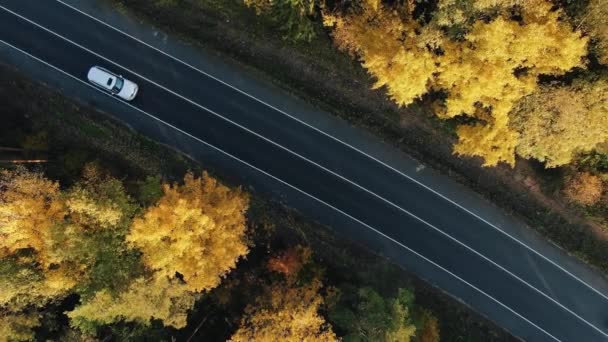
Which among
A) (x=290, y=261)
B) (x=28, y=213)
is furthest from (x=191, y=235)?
(x=28, y=213)

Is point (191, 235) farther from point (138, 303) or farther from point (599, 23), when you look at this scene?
point (599, 23)

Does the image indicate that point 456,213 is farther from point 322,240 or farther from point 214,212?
point 214,212

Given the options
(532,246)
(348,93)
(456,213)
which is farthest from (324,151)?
(532,246)

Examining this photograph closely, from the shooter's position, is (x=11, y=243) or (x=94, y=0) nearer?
(x=11, y=243)

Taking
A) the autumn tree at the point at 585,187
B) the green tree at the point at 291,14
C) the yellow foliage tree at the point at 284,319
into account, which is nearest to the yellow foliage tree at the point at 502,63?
the autumn tree at the point at 585,187

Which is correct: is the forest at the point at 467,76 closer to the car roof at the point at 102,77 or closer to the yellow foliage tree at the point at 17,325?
the car roof at the point at 102,77

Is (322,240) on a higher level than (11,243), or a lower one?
higher
